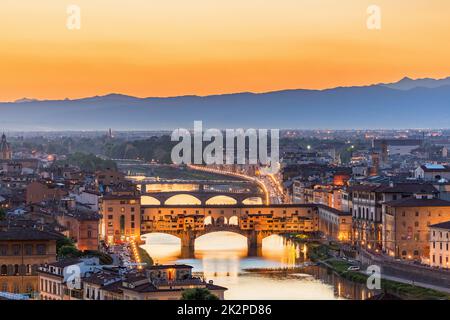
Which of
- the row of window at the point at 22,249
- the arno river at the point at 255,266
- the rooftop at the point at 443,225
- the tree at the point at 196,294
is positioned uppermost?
the tree at the point at 196,294

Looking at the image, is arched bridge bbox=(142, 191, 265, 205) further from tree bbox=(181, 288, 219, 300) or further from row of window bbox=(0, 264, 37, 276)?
tree bbox=(181, 288, 219, 300)

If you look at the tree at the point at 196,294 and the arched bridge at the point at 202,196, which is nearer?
the tree at the point at 196,294

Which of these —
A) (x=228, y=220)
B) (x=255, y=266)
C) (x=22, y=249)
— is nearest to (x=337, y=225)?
(x=228, y=220)

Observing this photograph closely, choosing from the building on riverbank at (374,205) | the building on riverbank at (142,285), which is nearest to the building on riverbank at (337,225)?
the building on riverbank at (374,205)

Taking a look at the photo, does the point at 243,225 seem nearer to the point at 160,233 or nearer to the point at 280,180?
the point at 160,233

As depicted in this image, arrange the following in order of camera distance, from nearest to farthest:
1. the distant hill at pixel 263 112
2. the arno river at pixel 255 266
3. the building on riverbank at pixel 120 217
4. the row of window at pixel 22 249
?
1. the row of window at pixel 22 249
2. the arno river at pixel 255 266
3. the building on riverbank at pixel 120 217
4. the distant hill at pixel 263 112

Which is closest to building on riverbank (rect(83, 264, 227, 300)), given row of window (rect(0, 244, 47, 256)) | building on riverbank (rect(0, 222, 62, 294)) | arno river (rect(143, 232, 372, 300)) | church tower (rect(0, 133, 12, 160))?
building on riverbank (rect(0, 222, 62, 294))

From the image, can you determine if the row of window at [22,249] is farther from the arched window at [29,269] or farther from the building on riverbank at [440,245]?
the building on riverbank at [440,245]

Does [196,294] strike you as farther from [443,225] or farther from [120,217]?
[120,217]
